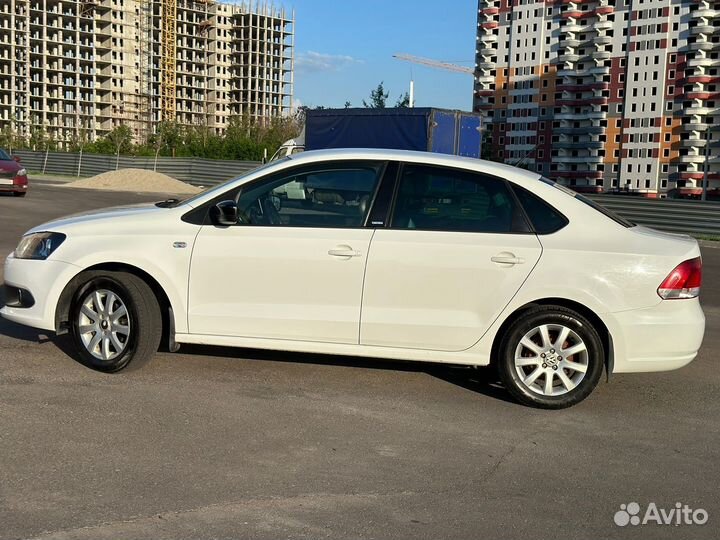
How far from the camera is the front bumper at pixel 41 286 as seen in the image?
601 cm

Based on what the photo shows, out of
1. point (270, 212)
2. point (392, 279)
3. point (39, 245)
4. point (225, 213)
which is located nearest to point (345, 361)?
point (392, 279)

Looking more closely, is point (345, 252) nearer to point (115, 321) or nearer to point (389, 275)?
point (389, 275)

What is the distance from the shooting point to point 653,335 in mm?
5523

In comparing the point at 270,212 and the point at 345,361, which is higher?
the point at 270,212

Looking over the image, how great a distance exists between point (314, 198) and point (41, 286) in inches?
80.3

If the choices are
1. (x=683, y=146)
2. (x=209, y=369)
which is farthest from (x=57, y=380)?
(x=683, y=146)

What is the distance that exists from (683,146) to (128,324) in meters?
116

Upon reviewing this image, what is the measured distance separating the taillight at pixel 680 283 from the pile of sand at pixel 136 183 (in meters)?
33.6

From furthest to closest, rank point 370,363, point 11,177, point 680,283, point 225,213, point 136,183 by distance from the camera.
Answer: point 136,183
point 11,177
point 370,363
point 225,213
point 680,283

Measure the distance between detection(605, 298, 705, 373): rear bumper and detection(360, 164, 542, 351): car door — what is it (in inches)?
28.3

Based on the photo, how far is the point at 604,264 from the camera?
5.51 meters

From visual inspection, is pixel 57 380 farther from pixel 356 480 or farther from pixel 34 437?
pixel 356 480

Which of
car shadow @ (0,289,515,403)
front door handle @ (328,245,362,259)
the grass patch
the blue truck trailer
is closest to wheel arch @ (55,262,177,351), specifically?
car shadow @ (0,289,515,403)

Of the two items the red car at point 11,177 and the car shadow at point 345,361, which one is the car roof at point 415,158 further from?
the red car at point 11,177
